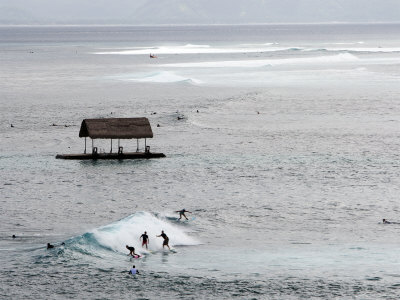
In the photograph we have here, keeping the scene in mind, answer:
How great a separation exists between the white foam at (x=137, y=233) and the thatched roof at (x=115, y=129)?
2320 cm

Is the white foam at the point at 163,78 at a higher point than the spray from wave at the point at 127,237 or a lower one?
higher

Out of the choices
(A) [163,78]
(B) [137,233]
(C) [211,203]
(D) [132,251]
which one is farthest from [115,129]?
(A) [163,78]

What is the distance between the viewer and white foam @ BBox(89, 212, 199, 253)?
1930 inches

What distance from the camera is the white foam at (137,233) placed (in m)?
49.0

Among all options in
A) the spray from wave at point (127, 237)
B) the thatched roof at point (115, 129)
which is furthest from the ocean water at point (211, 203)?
the thatched roof at point (115, 129)

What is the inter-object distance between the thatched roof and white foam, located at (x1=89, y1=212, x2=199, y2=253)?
76.1ft

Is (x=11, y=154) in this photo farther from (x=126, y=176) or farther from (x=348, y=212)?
(x=348, y=212)

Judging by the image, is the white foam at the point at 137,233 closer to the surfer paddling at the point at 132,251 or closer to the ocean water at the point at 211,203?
the ocean water at the point at 211,203

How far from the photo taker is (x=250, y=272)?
44.3m

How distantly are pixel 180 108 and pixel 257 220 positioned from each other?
207 ft

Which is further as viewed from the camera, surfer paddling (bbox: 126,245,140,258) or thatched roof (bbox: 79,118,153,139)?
thatched roof (bbox: 79,118,153,139)

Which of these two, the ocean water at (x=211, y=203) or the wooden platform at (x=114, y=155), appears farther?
the wooden platform at (x=114, y=155)

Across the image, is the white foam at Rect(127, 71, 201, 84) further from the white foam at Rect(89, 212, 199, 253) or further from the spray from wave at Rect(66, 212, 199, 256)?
the spray from wave at Rect(66, 212, 199, 256)

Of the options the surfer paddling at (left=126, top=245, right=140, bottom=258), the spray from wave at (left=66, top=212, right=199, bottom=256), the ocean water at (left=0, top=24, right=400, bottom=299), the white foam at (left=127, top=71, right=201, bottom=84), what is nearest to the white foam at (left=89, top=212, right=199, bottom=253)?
the spray from wave at (left=66, top=212, right=199, bottom=256)
